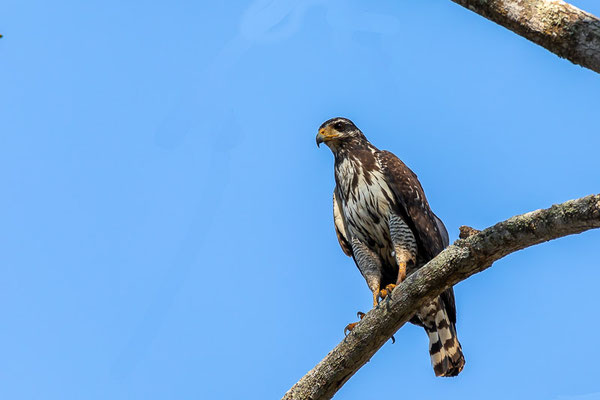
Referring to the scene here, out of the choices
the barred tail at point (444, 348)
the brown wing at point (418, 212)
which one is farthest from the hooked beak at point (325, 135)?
the barred tail at point (444, 348)

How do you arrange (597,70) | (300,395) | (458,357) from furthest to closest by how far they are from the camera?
1. (458,357)
2. (300,395)
3. (597,70)

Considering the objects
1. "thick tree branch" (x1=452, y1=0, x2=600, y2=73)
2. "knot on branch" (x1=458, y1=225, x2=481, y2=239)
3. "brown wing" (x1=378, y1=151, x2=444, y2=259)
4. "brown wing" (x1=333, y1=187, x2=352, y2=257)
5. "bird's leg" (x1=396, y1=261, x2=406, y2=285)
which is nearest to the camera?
"thick tree branch" (x1=452, y1=0, x2=600, y2=73)

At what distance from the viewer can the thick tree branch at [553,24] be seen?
3.71m

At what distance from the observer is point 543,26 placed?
3.88 metres

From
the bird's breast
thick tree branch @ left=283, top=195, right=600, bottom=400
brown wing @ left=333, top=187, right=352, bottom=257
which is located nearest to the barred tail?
the bird's breast

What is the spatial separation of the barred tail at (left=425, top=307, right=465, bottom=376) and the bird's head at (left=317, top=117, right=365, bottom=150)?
226 centimetres

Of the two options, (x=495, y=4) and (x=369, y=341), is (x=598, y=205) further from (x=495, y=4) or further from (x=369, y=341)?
(x=369, y=341)

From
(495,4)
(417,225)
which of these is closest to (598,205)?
(495,4)

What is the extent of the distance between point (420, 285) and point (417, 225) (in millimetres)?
2260

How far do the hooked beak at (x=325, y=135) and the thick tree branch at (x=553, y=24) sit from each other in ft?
14.5

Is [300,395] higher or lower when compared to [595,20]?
lower

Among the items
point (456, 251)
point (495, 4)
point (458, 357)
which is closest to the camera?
point (495, 4)

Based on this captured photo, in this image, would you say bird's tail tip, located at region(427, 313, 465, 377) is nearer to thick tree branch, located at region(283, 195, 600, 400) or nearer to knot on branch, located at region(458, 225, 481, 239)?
thick tree branch, located at region(283, 195, 600, 400)

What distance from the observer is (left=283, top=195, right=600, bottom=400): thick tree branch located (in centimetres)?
441
